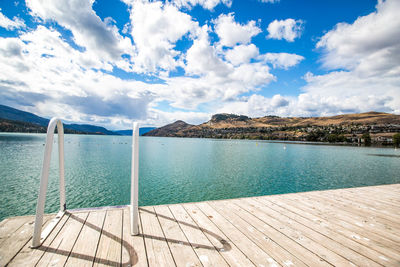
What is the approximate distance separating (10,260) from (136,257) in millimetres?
1832

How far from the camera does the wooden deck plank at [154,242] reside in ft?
9.53

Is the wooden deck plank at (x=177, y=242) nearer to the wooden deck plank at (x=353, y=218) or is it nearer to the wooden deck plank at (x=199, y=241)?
the wooden deck plank at (x=199, y=241)

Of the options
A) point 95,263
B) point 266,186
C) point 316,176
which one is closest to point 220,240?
point 95,263

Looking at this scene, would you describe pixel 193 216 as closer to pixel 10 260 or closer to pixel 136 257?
pixel 136 257

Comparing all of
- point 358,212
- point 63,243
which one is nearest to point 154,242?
point 63,243

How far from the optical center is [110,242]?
335 centimetres

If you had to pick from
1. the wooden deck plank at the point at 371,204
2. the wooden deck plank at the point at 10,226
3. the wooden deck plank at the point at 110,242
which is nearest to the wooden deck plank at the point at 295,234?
the wooden deck plank at the point at 371,204

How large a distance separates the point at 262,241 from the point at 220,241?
0.82 meters

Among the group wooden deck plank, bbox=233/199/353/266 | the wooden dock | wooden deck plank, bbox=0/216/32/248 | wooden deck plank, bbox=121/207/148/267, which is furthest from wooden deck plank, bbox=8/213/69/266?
wooden deck plank, bbox=233/199/353/266

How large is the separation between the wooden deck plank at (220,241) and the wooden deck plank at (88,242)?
202 cm

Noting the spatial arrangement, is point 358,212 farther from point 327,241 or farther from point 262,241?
point 262,241

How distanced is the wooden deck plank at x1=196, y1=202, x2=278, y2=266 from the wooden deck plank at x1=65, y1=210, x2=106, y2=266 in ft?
7.99

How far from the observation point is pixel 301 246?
345cm

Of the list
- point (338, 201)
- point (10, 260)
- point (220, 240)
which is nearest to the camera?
point (10, 260)
